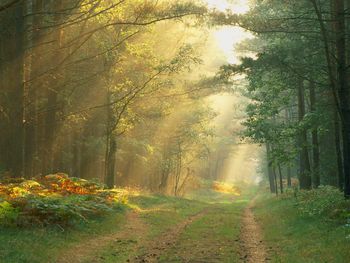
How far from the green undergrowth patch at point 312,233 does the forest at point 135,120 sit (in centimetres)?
7

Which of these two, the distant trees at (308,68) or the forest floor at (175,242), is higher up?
the distant trees at (308,68)

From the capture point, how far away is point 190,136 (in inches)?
1647

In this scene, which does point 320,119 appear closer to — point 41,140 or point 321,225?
point 321,225

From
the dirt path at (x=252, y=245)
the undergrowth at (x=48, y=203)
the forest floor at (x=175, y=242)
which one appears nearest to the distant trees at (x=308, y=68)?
the forest floor at (x=175, y=242)

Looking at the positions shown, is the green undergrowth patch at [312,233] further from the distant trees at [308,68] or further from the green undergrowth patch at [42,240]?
the green undergrowth patch at [42,240]

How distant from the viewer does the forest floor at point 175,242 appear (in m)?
10.9

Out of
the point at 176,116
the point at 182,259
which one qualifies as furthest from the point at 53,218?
the point at 176,116

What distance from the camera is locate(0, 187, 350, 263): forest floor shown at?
1092 centimetres

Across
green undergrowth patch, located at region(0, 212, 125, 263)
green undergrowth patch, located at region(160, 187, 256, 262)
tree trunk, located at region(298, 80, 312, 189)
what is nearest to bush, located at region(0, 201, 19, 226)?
green undergrowth patch, located at region(0, 212, 125, 263)

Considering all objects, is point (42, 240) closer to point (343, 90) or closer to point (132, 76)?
point (343, 90)

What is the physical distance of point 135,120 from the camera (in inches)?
1104

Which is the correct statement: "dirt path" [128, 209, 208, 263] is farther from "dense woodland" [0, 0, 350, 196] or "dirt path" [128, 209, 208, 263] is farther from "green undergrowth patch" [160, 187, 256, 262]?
"dense woodland" [0, 0, 350, 196]

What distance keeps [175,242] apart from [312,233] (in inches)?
173

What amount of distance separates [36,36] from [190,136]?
78.4 feet
